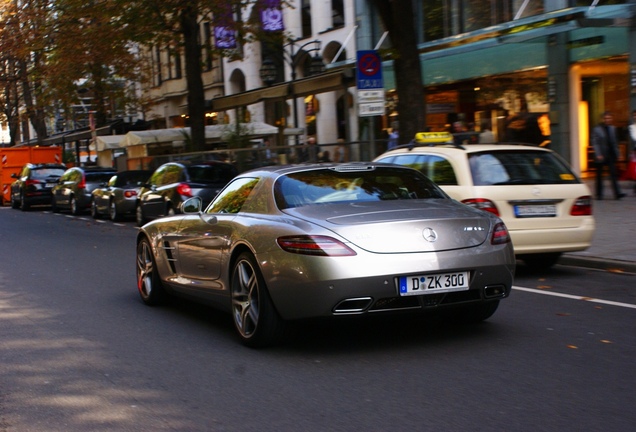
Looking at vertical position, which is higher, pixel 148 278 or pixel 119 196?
pixel 148 278

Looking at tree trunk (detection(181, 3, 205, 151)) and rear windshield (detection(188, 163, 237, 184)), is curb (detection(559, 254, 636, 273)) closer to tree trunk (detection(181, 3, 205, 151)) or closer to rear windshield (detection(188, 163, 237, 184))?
rear windshield (detection(188, 163, 237, 184))

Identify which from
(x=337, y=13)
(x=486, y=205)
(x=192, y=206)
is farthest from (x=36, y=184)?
(x=192, y=206)

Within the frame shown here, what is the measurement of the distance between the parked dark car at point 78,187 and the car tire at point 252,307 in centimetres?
2236

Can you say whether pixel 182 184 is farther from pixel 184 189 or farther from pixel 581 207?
pixel 581 207

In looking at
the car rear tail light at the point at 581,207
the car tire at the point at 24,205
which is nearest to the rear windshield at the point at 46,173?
the car tire at the point at 24,205

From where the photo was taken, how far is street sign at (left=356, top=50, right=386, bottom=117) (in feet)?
51.2

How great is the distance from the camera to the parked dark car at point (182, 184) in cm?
1986

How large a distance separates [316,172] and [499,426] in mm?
3329

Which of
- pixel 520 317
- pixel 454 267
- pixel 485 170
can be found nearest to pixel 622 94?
pixel 485 170

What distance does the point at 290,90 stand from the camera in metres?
26.2

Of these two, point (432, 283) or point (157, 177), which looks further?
point (157, 177)

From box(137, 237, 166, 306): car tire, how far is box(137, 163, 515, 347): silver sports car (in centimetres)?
135

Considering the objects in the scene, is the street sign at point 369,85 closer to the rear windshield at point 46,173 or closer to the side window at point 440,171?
the side window at point 440,171

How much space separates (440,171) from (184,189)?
9.41 m
